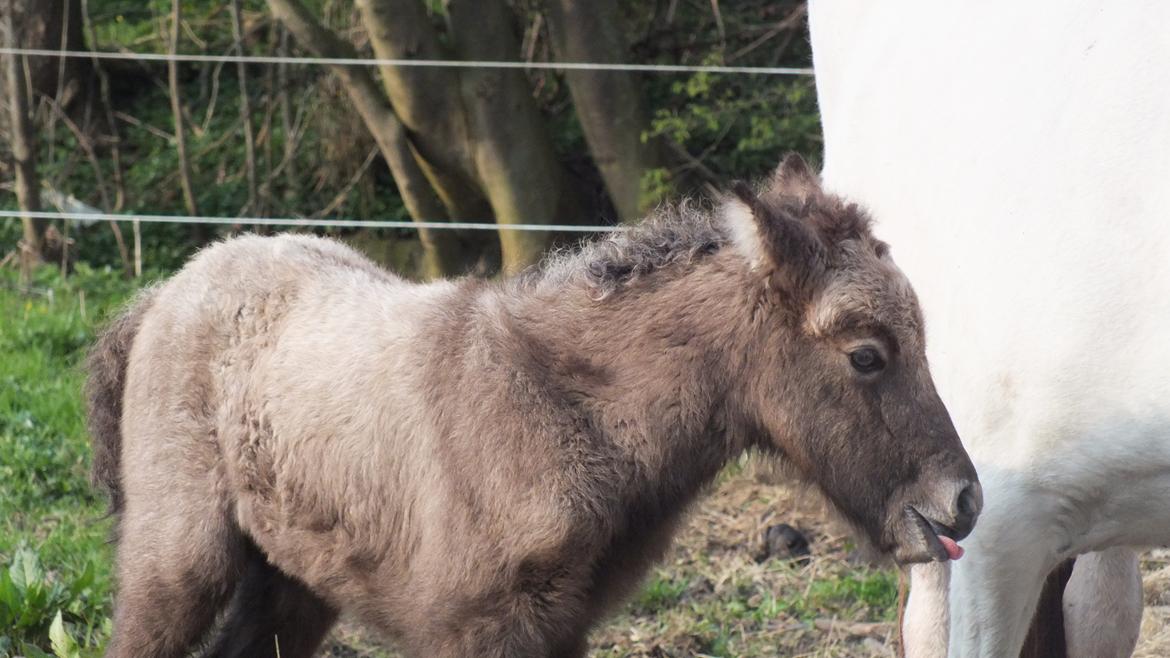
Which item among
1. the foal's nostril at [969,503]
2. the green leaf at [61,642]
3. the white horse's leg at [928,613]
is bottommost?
the green leaf at [61,642]

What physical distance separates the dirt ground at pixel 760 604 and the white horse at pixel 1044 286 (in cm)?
115

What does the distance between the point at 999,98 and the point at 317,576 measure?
209 centimetres

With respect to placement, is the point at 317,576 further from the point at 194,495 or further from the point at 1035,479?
the point at 1035,479

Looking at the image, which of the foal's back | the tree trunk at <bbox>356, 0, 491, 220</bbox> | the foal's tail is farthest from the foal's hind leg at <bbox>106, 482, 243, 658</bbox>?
the tree trunk at <bbox>356, 0, 491, 220</bbox>

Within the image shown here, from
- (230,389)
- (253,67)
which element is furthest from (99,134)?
(230,389)

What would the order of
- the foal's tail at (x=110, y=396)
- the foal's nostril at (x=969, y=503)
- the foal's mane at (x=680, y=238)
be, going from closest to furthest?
the foal's nostril at (x=969, y=503) → the foal's mane at (x=680, y=238) → the foal's tail at (x=110, y=396)

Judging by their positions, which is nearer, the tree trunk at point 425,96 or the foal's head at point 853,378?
the foal's head at point 853,378

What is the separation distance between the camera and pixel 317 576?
11.8ft

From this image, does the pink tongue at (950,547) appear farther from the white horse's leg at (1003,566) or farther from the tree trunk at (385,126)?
the tree trunk at (385,126)

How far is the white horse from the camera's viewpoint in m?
3.12

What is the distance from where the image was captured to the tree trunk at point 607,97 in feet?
28.8

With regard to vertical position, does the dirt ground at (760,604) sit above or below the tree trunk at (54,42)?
below

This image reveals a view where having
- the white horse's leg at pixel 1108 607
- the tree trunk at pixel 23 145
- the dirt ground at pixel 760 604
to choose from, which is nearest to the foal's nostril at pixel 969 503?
the white horse's leg at pixel 1108 607

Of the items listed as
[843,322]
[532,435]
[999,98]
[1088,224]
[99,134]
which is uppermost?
[999,98]
